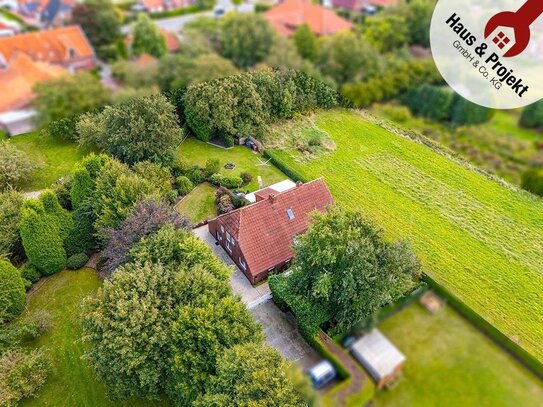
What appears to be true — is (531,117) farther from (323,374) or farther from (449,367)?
(323,374)

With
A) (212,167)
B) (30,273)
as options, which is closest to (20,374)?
(30,273)

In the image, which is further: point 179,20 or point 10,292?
point 10,292

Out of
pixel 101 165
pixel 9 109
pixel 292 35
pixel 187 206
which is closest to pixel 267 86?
pixel 292 35

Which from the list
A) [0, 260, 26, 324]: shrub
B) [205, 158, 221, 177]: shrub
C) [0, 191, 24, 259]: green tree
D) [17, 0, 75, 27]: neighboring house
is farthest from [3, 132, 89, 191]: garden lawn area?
[17, 0, 75, 27]: neighboring house

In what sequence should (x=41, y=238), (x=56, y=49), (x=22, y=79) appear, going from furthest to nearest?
1. (x=41, y=238)
2. (x=56, y=49)
3. (x=22, y=79)

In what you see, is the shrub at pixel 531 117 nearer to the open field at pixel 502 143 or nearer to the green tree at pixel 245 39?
the open field at pixel 502 143

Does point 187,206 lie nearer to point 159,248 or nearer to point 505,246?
point 159,248
